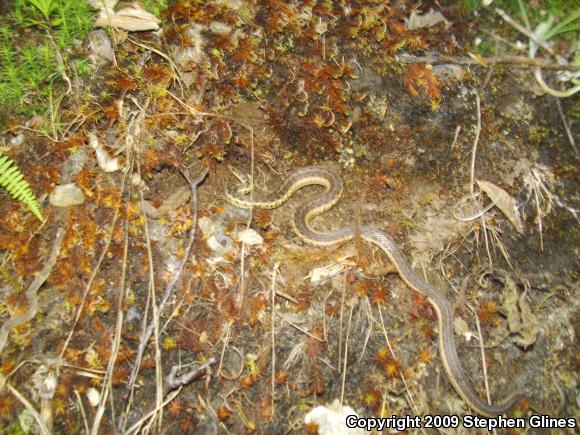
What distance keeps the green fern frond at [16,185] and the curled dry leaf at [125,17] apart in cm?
211

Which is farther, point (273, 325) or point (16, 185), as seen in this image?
point (273, 325)

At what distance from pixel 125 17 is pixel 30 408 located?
4.37 m

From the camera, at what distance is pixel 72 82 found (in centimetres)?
443

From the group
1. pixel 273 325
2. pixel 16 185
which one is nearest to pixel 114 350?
pixel 273 325

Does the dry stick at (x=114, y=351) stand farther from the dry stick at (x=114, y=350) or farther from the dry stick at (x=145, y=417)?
the dry stick at (x=145, y=417)

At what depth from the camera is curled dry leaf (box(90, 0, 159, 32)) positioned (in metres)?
4.60

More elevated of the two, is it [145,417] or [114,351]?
[114,351]

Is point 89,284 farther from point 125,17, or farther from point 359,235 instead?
point 125,17

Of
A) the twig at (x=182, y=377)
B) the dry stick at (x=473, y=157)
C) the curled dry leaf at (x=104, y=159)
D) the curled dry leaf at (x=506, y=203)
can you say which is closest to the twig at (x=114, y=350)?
the twig at (x=182, y=377)

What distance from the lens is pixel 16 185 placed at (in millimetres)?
3705

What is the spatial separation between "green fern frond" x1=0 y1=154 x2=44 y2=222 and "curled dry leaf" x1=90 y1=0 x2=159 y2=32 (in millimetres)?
2112

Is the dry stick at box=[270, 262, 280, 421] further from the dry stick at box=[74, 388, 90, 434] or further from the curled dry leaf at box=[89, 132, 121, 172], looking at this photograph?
the curled dry leaf at box=[89, 132, 121, 172]

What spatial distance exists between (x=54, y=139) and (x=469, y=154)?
527 centimetres

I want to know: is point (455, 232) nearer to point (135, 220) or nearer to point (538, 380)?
point (538, 380)
